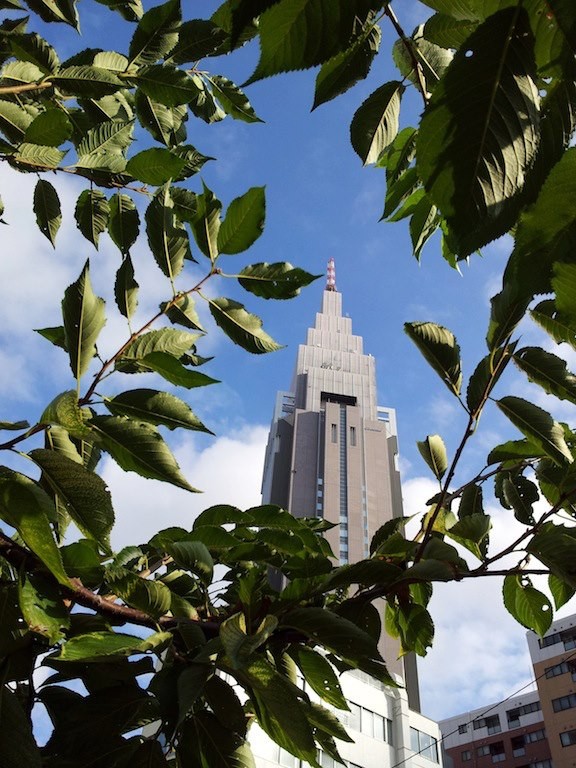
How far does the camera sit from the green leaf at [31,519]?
710 mm

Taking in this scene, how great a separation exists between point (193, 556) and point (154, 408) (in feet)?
0.85

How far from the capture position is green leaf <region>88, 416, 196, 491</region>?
2.76 ft

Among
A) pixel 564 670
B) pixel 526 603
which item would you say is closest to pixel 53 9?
pixel 526 603

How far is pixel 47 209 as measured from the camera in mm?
1411

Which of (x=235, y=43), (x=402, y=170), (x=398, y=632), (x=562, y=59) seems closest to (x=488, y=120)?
(x=562, y=59)

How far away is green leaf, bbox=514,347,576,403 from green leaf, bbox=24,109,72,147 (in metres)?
0.96

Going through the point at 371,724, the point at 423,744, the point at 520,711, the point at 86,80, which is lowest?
the point at 86,80

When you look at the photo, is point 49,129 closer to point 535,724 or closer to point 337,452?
point 535,724

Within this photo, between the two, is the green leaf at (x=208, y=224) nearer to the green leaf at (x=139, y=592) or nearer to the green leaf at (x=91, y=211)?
the green leaf at (x=91, y=211)

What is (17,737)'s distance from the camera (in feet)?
2.46

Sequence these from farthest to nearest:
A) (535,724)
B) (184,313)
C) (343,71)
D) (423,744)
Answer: (535,724), (423,744), (184,313), (343,71)

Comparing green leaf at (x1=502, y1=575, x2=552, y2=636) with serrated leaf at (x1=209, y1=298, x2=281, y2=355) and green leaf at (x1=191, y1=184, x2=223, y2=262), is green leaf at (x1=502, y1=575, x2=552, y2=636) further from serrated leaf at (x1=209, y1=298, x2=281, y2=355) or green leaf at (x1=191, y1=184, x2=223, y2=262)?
green leaf at (x1=191, y1=184, x2=223, y2=262)

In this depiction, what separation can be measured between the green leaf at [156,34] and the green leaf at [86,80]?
0.24ft

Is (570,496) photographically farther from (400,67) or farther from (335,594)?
(400,67)
